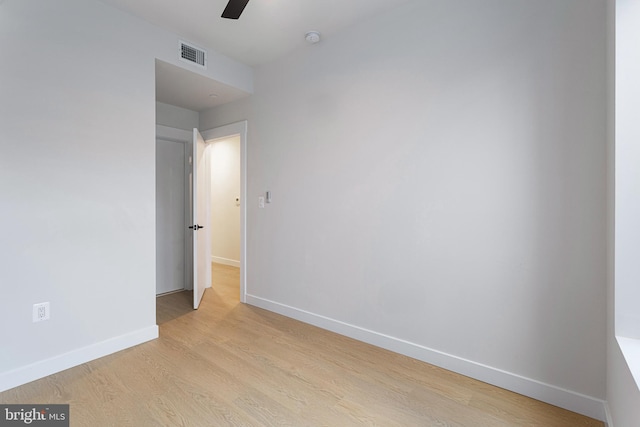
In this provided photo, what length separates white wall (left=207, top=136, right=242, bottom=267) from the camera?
18.4ft

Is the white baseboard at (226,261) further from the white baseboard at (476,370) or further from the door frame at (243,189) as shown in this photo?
the white baseboard at (476,370)

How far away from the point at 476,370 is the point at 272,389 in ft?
4.48

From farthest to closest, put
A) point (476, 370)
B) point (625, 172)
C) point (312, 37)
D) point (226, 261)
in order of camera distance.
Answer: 1. point (226, 261)
2. point (312, 37)
3. point (476, 370)
4. point (625, 172)

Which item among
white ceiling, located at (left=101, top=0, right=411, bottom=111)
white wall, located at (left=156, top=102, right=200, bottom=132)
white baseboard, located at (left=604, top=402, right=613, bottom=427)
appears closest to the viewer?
white baseboard, located at (left=604, top=402, right=613, bottom=427)

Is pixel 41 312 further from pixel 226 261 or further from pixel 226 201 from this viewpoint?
pixel 226 201

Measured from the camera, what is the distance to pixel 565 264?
180 cm

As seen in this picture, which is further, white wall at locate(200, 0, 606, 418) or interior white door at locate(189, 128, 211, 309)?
interior white door at locate(189, 128, 211, 309)

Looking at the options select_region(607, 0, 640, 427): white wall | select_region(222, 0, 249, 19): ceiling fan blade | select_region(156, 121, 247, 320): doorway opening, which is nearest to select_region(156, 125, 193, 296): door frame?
select_region(156, 121, 247, 320): doorway opening

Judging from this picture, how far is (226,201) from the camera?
5.82m

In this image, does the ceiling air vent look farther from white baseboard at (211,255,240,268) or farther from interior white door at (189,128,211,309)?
white baseboard at (211,255,240,268)

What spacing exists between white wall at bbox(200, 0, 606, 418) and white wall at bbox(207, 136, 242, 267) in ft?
8.78

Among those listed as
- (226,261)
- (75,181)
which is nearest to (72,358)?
(75,181)

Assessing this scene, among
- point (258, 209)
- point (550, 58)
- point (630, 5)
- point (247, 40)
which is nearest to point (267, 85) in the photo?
point (247, 40)

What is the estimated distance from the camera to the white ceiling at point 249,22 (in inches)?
93.6
